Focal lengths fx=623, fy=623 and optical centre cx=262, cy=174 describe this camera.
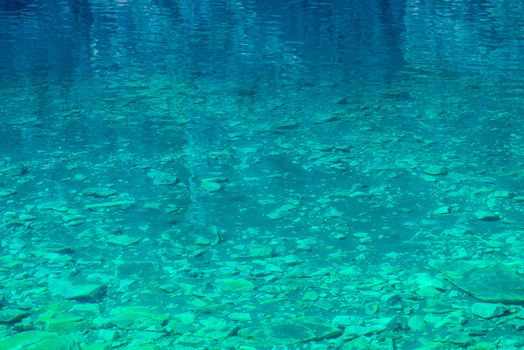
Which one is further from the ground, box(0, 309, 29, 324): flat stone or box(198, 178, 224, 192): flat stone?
box(0, 309, 29, 324): flat stone

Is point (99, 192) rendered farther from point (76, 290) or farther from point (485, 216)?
point (485, 216)

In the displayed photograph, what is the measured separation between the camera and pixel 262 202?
5055 mm

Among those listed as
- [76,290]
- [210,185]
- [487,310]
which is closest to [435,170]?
[210,185]

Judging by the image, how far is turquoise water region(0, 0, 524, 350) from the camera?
3516 millimetres

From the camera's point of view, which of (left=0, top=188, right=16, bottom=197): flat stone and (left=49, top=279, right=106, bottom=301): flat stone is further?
(left=0, top=188, right=16, bottom=197): flat stone

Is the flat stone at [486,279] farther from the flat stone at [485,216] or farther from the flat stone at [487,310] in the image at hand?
the flat stone at [485,216]

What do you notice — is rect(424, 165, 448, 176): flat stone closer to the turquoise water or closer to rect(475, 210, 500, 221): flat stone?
the turquoise water

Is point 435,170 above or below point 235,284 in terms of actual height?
below

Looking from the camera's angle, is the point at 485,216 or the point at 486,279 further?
the point at 485,216

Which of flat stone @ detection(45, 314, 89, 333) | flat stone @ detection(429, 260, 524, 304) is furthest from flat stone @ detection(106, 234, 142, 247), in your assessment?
flat stone @ detection(429, 260, 524, 304)

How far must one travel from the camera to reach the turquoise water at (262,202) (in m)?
3.52

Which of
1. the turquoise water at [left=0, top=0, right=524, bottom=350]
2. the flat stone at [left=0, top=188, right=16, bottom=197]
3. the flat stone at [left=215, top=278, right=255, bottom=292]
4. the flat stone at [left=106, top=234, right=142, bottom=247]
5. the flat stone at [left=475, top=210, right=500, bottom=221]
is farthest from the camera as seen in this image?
the flat stone at [left=0, top=188, right=16, bottom=197]

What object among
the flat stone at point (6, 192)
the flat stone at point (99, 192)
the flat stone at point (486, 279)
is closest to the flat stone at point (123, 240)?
the flat stone at point (99, 192)

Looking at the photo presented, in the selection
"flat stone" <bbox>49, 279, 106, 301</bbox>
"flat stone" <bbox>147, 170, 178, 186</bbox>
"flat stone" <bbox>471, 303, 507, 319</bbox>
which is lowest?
"flat stone" <bbox>147, 170, 178, 186</bbox>
